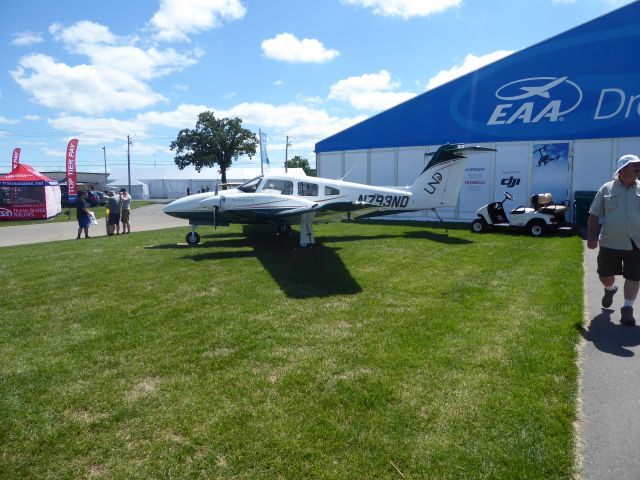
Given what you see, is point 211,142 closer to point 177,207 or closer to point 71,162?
point 71,162

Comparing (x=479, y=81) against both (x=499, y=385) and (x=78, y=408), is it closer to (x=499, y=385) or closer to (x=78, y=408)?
(x=499, y=385)

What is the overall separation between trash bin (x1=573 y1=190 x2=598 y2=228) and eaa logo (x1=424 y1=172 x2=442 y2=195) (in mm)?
6652

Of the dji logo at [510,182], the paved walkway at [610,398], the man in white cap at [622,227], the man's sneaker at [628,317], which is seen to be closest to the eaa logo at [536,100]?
the dji logo at [510,182]

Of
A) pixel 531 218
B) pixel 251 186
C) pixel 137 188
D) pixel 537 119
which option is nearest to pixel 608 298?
pixel 251 186

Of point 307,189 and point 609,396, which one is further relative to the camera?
point 307,189

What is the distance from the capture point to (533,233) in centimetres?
1452

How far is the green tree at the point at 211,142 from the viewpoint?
196ft

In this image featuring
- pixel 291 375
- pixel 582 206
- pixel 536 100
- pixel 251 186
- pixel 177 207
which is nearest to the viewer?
pixel 291 375

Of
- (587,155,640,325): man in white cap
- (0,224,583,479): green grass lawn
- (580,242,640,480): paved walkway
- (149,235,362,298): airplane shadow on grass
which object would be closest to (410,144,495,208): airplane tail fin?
(149,235,362,298): airplane shadow on grass

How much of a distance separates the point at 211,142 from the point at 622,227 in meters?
59.7

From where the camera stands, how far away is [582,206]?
16766 mm

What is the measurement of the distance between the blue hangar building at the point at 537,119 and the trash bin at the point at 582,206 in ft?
2.06

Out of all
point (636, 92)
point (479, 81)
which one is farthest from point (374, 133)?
point (636, 92)

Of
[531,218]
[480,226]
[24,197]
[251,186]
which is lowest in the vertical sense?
[480,226]
